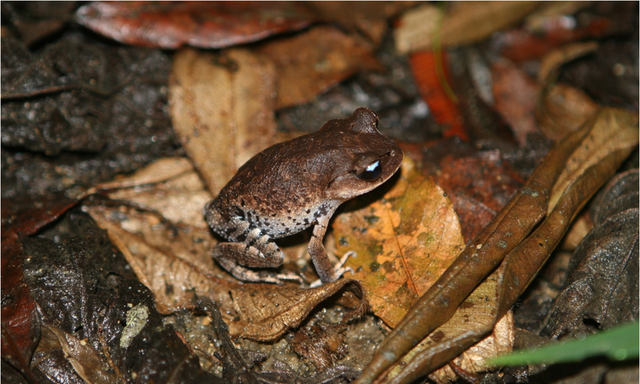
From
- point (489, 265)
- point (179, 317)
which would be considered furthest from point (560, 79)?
point (179, 317)

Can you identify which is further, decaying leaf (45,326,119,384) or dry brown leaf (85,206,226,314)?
dry brown leaf (85,206,226,314)

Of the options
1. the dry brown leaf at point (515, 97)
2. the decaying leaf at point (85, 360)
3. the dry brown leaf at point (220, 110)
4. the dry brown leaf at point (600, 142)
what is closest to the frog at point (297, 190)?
the dry brown leaf at point (220, 110)

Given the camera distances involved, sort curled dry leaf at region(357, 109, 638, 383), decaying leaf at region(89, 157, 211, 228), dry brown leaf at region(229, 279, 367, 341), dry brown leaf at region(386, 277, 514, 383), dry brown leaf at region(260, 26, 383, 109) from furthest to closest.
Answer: dry brown leaf at region(260, 26, 383, 109) → decaying leaf at region(89, 157, 211, 228) → dry brown leaf at region(229, 279, 367, 341) → dry brown leaf at region(386, 277, 514, 383) → curled dry leaf at region(357, 109, 638, 383)

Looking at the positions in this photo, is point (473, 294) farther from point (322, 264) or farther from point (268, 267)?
point (268, 267)

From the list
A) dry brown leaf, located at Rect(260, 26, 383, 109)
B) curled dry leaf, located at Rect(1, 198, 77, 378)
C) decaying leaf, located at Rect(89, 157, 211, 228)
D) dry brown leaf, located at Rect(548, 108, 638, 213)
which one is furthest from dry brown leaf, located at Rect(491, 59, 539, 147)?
curled dry leaf, located at Rect(1, 198, 77, 378)

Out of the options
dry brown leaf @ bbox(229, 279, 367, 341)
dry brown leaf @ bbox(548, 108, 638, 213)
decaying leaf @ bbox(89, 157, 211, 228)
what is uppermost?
dry brown leaf @ bbox(548, 108, 638, 213)

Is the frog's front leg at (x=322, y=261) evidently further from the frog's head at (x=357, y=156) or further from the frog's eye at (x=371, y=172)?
the frog's eye at (x=371, y=172)

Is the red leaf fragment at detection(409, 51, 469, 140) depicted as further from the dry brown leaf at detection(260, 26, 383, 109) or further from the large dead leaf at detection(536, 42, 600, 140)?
the large dead leaf at detection(536, 42, 600, 140)

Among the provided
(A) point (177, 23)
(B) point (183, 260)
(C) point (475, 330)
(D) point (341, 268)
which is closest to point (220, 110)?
(A) point (177, 23)
